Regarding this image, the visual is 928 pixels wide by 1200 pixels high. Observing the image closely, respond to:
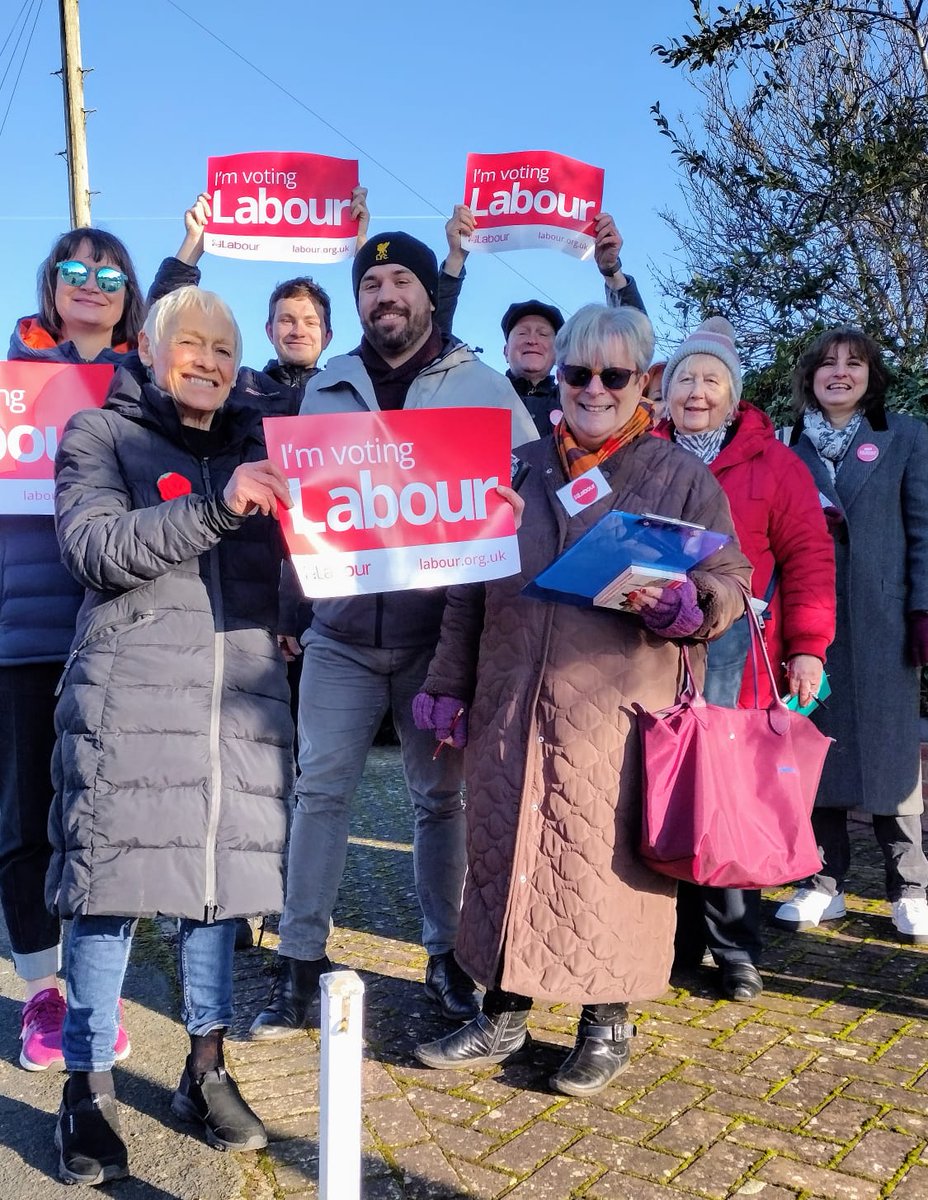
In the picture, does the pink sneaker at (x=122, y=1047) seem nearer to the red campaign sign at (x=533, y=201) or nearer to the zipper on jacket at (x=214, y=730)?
the zipper on jacket at (x=214, y=730)

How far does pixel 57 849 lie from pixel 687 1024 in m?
2.11

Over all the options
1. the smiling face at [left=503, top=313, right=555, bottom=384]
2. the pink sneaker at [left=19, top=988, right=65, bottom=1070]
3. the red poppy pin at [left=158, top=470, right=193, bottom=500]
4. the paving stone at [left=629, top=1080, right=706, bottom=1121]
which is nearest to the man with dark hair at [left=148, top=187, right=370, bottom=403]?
the smiling face at [left=503, top=313, right=555, bottom=384]

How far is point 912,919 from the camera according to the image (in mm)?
4422

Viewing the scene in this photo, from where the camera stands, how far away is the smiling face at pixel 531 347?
5.41 meters

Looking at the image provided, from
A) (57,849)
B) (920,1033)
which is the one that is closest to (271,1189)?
(57,849)

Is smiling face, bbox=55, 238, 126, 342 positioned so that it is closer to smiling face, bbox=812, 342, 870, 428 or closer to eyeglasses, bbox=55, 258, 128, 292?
eyeglasses, bbox=55, 258, 128, 292

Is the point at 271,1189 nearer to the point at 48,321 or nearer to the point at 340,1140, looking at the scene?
the point at 340,1140

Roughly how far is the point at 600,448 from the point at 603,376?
22 cm

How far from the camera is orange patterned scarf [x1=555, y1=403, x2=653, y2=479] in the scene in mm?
3227

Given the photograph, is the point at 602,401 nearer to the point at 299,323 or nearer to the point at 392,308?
the point at 392,308

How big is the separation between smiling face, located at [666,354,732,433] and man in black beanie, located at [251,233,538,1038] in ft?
2.03

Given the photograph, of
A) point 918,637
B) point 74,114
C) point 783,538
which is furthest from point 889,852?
point 74,114

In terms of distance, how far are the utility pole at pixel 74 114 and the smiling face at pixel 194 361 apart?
10.9 meters

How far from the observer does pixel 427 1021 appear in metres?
3.64
